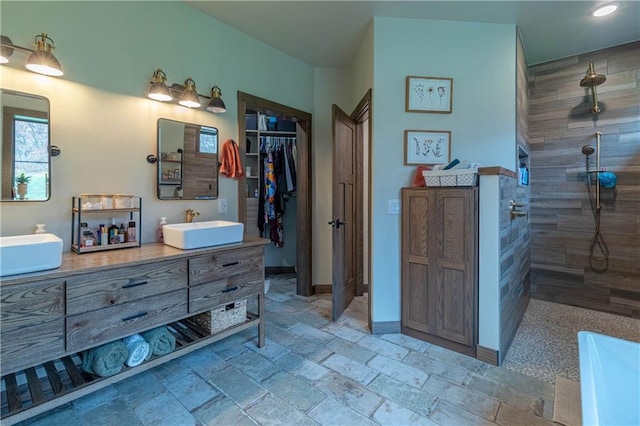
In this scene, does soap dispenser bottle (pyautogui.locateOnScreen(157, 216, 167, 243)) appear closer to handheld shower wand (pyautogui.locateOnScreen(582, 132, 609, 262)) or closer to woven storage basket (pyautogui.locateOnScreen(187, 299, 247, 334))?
woven storage basket (pyautogui.locateOnScreen(187, 299, 247, 334))

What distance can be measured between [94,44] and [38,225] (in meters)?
1.17

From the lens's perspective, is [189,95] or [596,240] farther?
[596,240]

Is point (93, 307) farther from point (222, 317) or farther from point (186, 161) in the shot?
point (186, 161)

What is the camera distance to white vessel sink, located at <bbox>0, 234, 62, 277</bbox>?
4.12ft

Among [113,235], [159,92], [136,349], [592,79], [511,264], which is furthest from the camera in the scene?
[592,79]

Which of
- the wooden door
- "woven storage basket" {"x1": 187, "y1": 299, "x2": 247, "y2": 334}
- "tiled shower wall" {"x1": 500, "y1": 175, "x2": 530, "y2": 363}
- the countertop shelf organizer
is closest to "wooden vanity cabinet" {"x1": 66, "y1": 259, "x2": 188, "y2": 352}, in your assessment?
"woven storage basket" {"x1": 187, "y1": 299, "x2": 247, "y2": 334}

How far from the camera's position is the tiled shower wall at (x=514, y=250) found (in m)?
2.18

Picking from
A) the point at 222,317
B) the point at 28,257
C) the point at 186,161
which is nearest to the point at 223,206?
the point at 186,161

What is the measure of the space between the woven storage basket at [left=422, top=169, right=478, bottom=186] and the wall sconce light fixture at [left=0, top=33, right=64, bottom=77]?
2.46m

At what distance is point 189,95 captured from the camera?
2.27 metres

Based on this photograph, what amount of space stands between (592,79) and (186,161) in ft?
12.2

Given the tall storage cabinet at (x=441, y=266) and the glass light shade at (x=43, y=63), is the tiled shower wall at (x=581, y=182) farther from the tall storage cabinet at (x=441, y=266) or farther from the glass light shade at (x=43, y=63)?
the glass light shade at (x=43, y=63)

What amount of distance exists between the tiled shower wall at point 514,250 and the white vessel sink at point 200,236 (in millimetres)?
1909

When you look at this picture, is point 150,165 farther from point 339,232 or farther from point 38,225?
point 339,232
